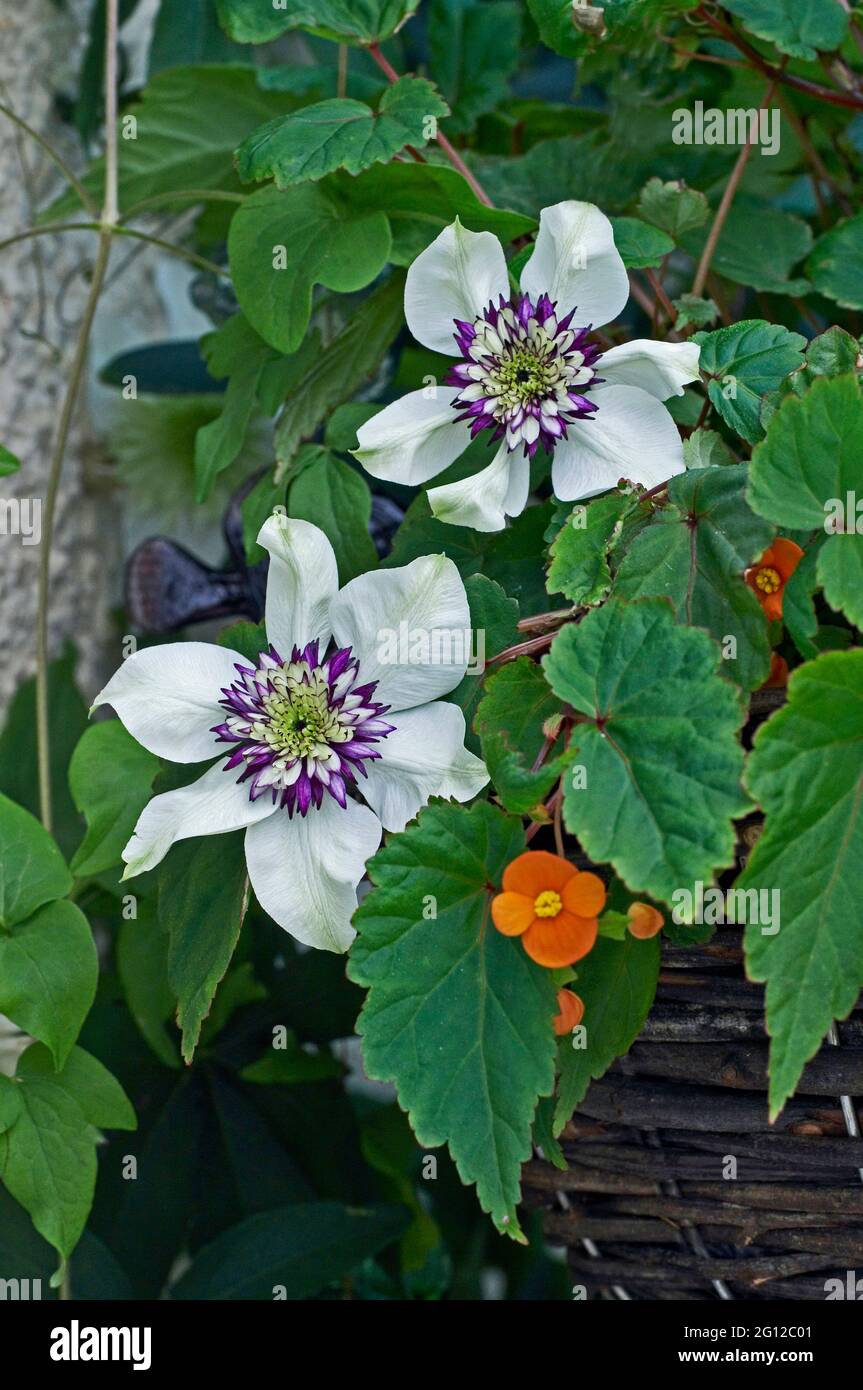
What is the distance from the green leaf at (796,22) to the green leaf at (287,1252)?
56 centimetres

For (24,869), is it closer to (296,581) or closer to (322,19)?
(296,581)

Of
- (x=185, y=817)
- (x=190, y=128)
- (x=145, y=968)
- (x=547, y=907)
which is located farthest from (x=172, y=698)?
(x=190, y=128)

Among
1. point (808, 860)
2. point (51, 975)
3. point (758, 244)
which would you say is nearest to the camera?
point (808, 860)

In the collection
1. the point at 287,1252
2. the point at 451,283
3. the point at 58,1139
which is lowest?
the point at 287,1252

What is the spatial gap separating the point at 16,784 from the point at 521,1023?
0.47 m

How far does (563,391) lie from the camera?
0.42m

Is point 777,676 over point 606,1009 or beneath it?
over

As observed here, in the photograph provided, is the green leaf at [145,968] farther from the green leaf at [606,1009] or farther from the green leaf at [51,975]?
the green leaf at [606,1009]

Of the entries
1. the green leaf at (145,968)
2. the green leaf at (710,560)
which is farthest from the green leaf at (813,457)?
the green leaf at (145,968)

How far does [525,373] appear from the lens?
42 cm

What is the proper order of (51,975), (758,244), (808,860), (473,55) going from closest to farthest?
(808,860), (51,975), (758,244), (473,55)

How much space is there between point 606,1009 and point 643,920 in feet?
0.14
